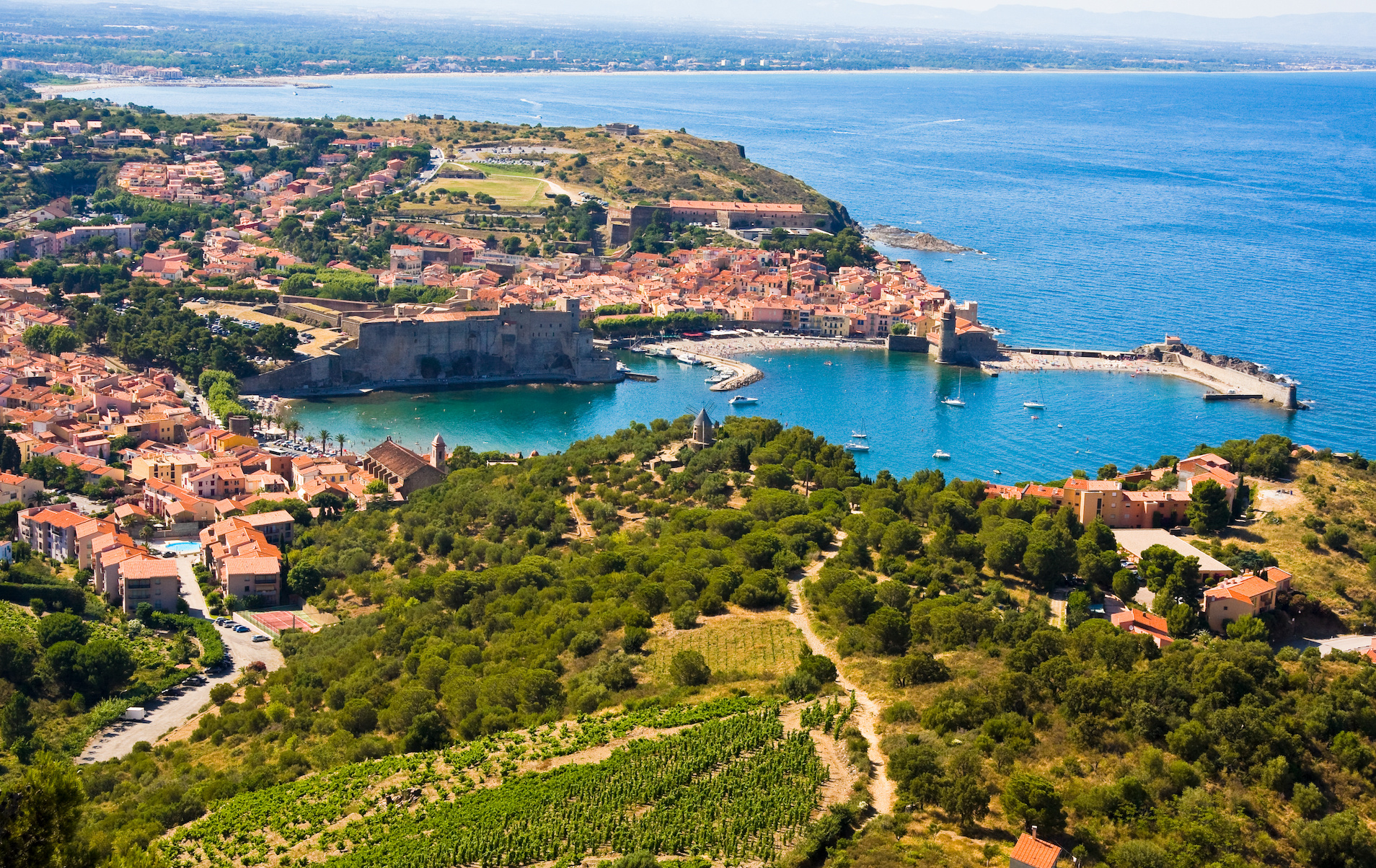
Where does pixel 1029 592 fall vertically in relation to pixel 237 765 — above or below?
above

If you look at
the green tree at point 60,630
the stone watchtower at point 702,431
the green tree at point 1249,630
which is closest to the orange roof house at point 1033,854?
the green tree at point 1249,630

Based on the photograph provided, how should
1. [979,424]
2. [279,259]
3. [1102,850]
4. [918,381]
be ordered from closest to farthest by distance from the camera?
[1102,850], [979,424], [918,381], [279,259]

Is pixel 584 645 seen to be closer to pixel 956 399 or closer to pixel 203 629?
pixel 203 629

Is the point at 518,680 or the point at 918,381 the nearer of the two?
the point at 518,680

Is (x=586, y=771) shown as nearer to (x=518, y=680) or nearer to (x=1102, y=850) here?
(x=518, y=680)

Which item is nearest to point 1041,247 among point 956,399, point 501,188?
point 501,188

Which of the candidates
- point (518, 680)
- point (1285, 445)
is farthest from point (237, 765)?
point (1285, 445)

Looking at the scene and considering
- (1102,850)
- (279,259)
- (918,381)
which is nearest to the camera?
(1102,850)
